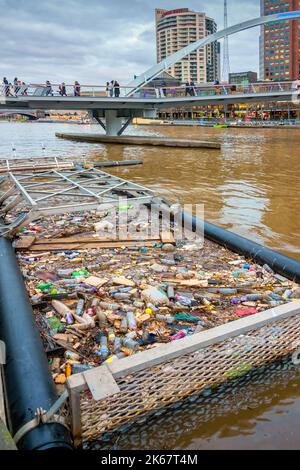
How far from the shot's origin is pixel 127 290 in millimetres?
4984

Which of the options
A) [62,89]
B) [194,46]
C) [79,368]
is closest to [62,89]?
[62,89]

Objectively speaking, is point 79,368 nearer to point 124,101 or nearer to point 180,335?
point 180,335

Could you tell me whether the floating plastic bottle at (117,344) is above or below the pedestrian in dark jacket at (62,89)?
below

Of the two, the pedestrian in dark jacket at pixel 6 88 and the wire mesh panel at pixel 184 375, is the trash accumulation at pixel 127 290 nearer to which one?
the wire mesh panel at pixel 184 375

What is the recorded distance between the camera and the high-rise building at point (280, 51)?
569 ft

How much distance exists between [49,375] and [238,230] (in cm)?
622

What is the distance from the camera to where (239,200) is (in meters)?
11.5

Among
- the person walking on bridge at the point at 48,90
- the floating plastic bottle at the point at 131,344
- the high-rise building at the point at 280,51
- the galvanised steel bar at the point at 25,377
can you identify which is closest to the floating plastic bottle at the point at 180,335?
the floating plastic bottle at the point at 131,344

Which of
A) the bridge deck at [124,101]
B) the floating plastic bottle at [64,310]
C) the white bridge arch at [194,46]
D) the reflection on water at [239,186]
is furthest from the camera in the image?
the white bridge arch at [194,46]

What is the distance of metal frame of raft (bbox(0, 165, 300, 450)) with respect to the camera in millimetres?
2480

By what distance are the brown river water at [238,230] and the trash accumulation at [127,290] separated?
0.83 metres

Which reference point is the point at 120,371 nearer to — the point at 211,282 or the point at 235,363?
the point at 235,363
